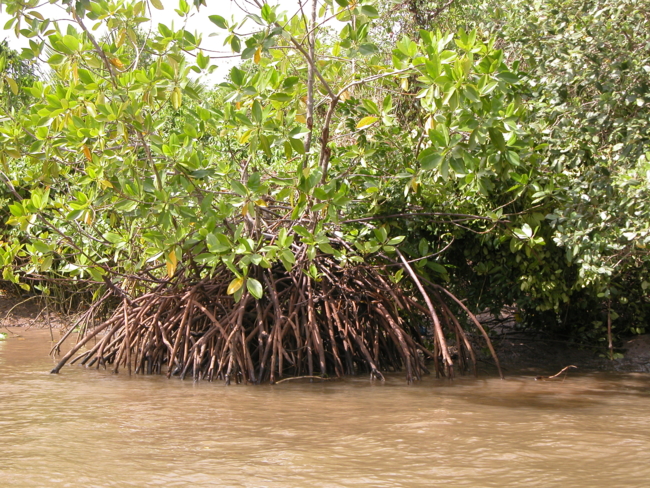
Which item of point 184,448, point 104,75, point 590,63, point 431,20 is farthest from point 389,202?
point 431,20

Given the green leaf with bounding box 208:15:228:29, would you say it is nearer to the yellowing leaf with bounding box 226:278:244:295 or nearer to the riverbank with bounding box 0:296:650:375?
the yellowing leaf with bounding box 226:278:244:295

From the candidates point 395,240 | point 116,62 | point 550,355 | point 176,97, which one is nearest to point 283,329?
point 395,240

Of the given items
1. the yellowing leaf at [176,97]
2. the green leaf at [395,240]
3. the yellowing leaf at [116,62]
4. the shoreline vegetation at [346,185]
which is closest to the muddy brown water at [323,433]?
the shoreline vegetation at [346,185]

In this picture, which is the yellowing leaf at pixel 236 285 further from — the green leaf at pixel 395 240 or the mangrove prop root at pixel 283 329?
the green leaf at pixel 395 240

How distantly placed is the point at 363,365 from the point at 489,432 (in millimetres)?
2114

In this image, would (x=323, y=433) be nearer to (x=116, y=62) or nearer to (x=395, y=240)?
(x=395, y=240)

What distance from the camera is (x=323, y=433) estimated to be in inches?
151

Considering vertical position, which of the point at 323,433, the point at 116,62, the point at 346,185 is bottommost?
the point at 323,433

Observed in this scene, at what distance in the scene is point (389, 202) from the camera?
575cm

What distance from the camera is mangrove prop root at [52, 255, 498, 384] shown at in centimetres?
534

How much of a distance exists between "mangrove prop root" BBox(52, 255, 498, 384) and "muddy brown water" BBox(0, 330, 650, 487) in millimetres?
210

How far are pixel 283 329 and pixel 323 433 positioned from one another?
157 cm

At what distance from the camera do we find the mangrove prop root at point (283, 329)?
5.34 metres

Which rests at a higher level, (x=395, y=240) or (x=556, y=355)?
(x=395, y=240)
